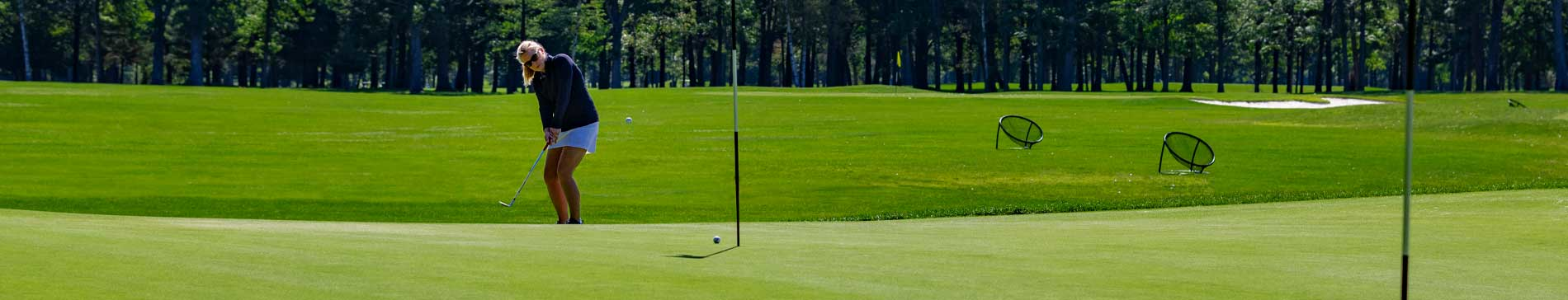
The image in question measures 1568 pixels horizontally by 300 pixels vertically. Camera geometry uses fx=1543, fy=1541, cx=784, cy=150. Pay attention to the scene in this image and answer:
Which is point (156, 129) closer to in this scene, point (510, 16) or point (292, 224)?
point (292, 224)

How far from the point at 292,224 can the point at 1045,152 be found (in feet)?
81.2

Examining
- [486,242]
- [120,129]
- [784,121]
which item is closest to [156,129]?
[120,129]

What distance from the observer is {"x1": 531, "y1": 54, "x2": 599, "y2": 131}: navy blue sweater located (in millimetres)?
13867

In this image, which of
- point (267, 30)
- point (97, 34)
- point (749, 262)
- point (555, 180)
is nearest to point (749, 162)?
point (555, 180)

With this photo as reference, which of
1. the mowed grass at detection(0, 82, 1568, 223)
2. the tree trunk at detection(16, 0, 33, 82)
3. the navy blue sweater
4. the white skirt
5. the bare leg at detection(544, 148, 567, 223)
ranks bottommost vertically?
the mowed grass at detection(0, 82, 1568, 223)

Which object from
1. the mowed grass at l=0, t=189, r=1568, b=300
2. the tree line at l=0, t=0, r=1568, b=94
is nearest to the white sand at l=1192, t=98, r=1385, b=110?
the tree line at l=0, t=0, r=1568, b=94

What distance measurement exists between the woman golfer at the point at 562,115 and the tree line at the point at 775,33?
9320cm

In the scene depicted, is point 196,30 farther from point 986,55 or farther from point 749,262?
point 749,262

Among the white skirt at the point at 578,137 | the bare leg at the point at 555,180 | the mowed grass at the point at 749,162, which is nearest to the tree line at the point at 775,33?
the mowed grass at the point at 749,162

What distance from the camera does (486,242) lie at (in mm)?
10906

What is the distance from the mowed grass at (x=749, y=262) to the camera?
8.12 meters

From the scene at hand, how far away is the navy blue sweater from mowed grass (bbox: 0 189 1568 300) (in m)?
1.21

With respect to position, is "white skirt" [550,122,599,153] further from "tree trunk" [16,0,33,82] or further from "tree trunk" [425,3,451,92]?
"tree trunk" [16,0,33,82]

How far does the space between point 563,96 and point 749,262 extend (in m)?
4.56
